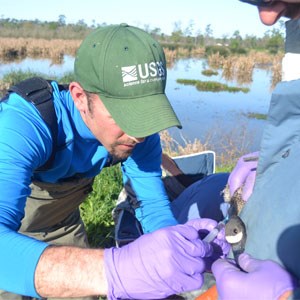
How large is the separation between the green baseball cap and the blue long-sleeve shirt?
263 millimetres

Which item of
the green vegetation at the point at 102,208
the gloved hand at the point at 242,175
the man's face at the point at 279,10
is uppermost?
the man's face at the point at 279,10

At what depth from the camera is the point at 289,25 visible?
49.1 inches

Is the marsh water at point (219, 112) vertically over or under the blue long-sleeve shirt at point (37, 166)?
under

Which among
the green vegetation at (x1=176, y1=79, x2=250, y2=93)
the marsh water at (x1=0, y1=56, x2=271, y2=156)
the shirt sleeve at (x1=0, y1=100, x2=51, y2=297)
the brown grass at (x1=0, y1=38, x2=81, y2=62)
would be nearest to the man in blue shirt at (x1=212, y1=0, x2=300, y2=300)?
the shirt sleeve at (x1=0, y1=100, x2=51, y2=297)

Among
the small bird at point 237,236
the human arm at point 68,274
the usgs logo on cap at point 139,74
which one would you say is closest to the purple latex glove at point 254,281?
the small bird at point 237,236

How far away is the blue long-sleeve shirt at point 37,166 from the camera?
138 cm

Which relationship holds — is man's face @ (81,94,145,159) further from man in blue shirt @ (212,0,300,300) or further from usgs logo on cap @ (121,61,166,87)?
man in blue shirt @ (212,0,300,300)

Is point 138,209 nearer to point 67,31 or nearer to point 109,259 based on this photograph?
point 109,259

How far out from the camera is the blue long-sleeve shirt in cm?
138

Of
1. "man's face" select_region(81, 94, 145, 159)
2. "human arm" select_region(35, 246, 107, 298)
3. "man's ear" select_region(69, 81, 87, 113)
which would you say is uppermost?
"man's ear" select_region(69, 81, 87, 113)

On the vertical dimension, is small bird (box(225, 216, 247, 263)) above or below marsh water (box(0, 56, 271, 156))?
above

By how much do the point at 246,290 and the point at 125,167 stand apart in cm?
133

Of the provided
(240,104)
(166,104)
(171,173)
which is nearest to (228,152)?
(171,173)

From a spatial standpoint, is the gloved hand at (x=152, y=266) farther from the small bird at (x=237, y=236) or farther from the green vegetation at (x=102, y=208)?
the green vegetation at (x=102, y=208)
